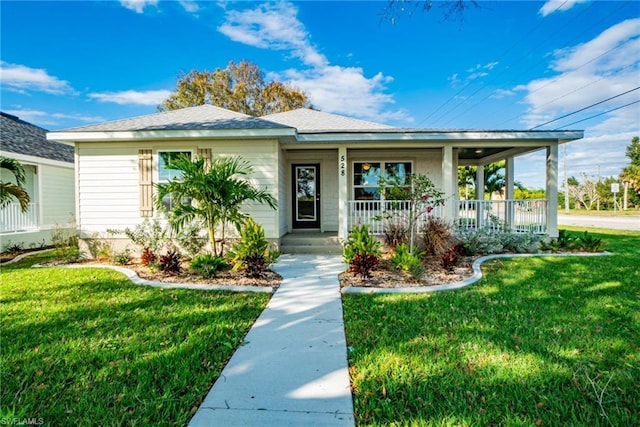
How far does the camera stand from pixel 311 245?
8.62 metres

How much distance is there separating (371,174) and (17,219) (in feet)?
38.6

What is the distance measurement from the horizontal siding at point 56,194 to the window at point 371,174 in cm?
1010

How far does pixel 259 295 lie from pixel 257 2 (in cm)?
730

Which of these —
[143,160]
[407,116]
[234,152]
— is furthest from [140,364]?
[407,116]

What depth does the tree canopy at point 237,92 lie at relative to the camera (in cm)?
2378

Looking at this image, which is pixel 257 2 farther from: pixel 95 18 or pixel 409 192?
pixel 409 192

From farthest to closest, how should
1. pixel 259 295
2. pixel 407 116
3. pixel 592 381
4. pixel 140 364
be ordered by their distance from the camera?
pixel 407 116 < pixel 259 295 < pixel 140 364 < pixel 592 381

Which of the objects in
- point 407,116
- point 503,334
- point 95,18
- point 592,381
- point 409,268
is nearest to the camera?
point 592,381

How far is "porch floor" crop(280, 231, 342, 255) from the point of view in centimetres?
845

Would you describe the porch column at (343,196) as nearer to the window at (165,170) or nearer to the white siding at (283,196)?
the white siding at (283,196)

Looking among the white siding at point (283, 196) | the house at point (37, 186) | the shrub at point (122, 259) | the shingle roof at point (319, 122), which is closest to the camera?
the shrub at point (122, 259)

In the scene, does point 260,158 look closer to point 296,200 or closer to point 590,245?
point 296,200

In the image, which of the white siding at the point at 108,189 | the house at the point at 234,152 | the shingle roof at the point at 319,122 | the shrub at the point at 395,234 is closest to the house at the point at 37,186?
the white siding at the point at 108,189

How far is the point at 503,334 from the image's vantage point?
3332mm
